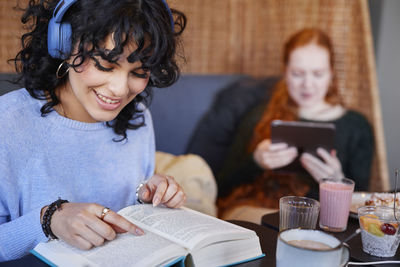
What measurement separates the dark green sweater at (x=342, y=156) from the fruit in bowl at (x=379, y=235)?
3.47 feet

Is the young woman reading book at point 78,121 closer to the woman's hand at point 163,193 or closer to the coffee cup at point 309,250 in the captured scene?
the woman's hand at point 163,193

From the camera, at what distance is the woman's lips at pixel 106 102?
0.90m

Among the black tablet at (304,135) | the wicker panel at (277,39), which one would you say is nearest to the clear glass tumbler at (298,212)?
the black tablet at (304,135)

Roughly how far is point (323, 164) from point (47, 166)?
1.18m

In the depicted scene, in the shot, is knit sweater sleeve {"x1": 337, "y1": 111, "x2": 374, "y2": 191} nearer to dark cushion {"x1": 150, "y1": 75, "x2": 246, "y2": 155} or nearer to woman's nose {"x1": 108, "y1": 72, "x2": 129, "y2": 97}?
dark cushion {"x1": 150, "y1": 75, "x2": 246, "y2": 155}

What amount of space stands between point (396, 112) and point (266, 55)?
815 mm

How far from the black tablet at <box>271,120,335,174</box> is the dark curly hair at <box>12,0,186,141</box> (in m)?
0.83

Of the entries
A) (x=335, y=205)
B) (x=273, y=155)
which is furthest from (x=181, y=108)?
(x=335, y=205)

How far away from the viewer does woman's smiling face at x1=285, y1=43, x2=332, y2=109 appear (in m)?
1.91

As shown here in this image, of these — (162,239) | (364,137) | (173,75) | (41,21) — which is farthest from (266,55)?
(162,239)

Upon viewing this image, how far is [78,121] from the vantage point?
40.4 inches

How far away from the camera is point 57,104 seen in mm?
1010

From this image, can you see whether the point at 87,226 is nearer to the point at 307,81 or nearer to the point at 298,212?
the point at 298,212

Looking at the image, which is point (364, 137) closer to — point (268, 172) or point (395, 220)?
point (268, 172)
